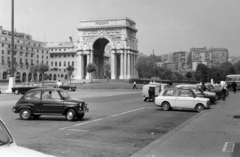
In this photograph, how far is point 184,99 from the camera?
21484mm

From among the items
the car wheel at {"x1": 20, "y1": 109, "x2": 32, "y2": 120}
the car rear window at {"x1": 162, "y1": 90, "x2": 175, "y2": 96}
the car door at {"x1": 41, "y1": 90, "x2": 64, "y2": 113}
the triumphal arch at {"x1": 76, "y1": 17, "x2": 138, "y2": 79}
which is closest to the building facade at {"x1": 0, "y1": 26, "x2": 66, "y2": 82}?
the triumphal arch at {"x1": 76, "y1": 17, "x2": 138, "y2": 79}

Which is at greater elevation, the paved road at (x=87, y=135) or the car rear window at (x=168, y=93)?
the car rear window at (x=168, y=93)

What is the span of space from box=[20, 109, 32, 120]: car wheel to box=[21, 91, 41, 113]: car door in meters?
0.26

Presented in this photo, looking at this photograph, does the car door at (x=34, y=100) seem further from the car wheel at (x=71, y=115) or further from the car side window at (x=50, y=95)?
the car wheel at (x=71, y=115)

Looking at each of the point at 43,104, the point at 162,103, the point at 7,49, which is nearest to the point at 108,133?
the point at 43,104

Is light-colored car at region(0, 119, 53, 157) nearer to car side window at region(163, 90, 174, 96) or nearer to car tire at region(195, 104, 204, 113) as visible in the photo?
car side window at region(163, 90, 174, 96)

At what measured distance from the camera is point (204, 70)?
131500mm

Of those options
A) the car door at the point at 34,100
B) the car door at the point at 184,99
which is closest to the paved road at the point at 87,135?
the car door at the point at 34,100

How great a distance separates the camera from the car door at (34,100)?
1600 cm

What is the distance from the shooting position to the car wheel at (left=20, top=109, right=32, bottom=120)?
1606cm

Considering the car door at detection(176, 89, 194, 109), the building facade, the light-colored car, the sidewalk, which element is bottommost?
the sidewalk

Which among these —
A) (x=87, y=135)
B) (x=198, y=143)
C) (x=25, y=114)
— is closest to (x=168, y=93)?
(x=25, y=114)

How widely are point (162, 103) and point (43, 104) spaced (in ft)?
29.0

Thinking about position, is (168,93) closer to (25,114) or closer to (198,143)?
(25,114)
